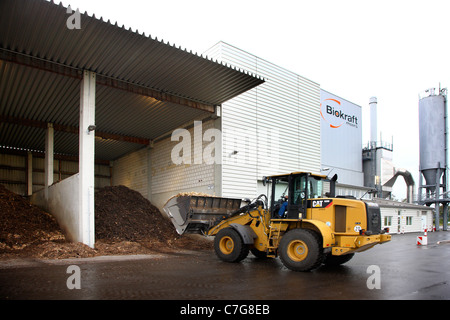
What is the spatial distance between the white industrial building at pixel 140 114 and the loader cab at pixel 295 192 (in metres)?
6.16

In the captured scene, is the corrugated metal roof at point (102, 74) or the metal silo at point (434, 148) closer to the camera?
the corrugated metal roof at point (102, 74)

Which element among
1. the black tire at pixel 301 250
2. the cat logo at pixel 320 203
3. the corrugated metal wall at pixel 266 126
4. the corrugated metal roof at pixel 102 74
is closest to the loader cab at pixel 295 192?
the cat logo at pixel 320 203

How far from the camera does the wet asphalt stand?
20.3 ft

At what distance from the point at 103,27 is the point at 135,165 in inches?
586

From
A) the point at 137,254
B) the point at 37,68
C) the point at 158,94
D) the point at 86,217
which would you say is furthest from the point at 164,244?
the point at 37,68

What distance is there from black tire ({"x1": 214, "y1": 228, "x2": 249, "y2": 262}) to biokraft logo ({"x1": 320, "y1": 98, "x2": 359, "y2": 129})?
2008 cm

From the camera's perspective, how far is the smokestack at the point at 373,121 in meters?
36.3

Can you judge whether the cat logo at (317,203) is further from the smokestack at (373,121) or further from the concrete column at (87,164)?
the smokestack at (373,121)

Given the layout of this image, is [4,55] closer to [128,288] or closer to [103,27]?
[103,27]

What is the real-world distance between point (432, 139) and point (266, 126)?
2596cm

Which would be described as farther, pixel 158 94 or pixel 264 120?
pixel 264 120

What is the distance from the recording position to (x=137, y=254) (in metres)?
13.5

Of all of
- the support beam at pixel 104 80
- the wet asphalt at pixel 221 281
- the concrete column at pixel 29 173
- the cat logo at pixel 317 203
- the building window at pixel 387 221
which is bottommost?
the building window at pixel 387 221

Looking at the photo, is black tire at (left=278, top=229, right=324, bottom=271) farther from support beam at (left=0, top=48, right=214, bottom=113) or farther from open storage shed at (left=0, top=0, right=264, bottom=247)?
support beam at (left=0, top=48, right=214, bottom=113)
